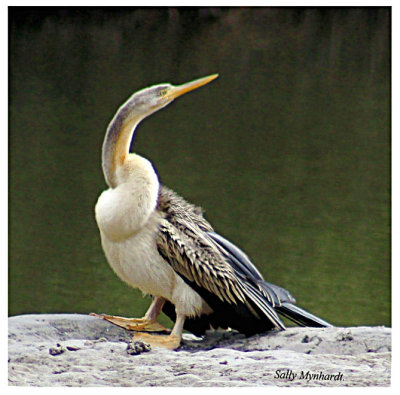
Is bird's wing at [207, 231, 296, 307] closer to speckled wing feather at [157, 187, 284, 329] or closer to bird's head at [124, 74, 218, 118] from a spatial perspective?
speckled wing feather at [157, 187, 284, 329]

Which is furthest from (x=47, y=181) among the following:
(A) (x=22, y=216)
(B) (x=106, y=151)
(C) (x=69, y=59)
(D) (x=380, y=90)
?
(D) (x=380, y=90)

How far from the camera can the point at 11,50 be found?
555 centimetres

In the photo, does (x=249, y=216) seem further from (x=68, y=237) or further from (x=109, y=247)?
(x=109, y=247)

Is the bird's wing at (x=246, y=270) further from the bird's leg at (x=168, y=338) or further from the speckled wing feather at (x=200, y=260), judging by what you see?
the bird's leg at (x=168, y=338)

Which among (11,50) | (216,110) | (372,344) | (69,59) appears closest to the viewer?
(372,344)

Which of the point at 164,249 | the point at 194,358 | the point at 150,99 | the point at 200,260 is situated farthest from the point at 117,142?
the point at 194,358

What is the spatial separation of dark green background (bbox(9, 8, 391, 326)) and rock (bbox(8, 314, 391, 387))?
5.63ft

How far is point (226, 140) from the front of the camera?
738 centimetres

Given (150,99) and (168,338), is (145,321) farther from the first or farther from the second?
(150,99)

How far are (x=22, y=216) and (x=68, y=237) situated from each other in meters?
0.42

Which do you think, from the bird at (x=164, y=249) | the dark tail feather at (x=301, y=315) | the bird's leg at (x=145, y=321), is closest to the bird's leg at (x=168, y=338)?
the bird at (x=164, y=249)

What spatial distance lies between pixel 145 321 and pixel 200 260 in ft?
1.91

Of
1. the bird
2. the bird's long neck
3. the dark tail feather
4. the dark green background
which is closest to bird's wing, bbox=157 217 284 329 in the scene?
the bird

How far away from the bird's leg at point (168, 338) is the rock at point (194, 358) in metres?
0.06
